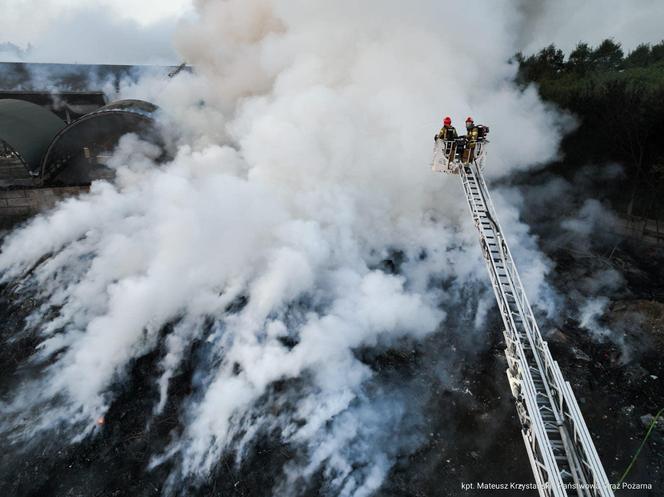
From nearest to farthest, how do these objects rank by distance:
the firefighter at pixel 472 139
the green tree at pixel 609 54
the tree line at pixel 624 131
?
1. the firefighter at pixel 472 139
2. the tree line at pixel 624 131
3. the green tree at pixel 609 54

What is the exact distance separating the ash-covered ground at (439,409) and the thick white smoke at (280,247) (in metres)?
0.23

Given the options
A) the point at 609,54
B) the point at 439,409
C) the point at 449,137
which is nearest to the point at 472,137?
the point at 449,137

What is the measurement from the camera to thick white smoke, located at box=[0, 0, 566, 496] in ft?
25.9

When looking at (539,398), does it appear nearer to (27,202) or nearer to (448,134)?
(448,134)

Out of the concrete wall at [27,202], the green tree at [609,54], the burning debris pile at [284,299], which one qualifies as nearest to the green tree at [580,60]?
the green tree at [609,54]

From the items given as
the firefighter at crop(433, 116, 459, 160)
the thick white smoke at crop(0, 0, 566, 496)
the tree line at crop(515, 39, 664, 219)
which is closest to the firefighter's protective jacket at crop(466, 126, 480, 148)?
the firefighter at crop(433, 116, 459, 160)

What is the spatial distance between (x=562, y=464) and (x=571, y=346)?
556cm

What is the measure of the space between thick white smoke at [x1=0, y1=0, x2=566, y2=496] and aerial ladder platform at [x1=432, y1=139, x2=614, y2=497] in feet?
9.48

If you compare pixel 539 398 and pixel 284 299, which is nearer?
pixel 539 398

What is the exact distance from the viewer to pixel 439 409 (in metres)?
8.20

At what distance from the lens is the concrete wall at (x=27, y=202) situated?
1494 cm

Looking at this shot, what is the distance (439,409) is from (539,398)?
3.09m

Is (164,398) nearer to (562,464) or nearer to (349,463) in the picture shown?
(349,463)

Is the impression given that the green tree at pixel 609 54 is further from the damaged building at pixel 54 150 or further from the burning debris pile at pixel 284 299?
the damaged building at pixel 54 150
